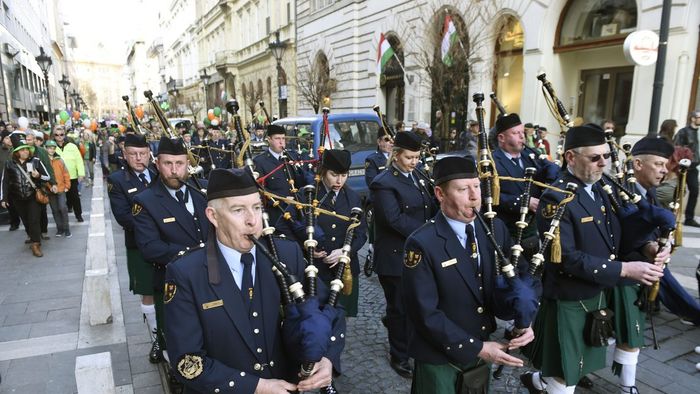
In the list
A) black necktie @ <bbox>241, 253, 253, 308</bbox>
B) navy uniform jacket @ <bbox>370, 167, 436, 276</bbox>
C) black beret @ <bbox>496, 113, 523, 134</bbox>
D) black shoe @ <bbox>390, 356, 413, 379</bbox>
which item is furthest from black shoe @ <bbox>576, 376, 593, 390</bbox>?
black necktie @ <bbox>241, 253, 253, 308</bbox>

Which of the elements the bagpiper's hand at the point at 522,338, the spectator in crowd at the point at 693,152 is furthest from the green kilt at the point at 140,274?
the spectator in crowd at the point at 693,152

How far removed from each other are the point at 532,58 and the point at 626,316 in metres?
12.3

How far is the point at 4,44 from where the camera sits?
23.1m

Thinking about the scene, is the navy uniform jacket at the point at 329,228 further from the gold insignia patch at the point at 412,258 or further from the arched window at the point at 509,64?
the arched window at the point at 509,64

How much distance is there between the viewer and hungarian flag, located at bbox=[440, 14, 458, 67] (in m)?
14.0

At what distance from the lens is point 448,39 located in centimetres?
1409

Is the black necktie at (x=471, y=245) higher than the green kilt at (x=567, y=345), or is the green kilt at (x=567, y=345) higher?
the black necktie at (x=471, y=245)

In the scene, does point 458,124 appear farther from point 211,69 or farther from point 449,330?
point 211,69

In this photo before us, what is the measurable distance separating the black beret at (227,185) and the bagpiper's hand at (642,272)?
2667 mm

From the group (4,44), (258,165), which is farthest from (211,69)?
(258,165)

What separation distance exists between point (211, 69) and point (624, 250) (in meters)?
55.2

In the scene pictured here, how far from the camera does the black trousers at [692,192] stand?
8.97 metres

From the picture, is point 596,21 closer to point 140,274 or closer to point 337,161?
point 337,161

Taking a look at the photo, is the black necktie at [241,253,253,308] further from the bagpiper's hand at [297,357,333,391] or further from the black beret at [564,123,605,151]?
the black beret at [564,123,605,151]
